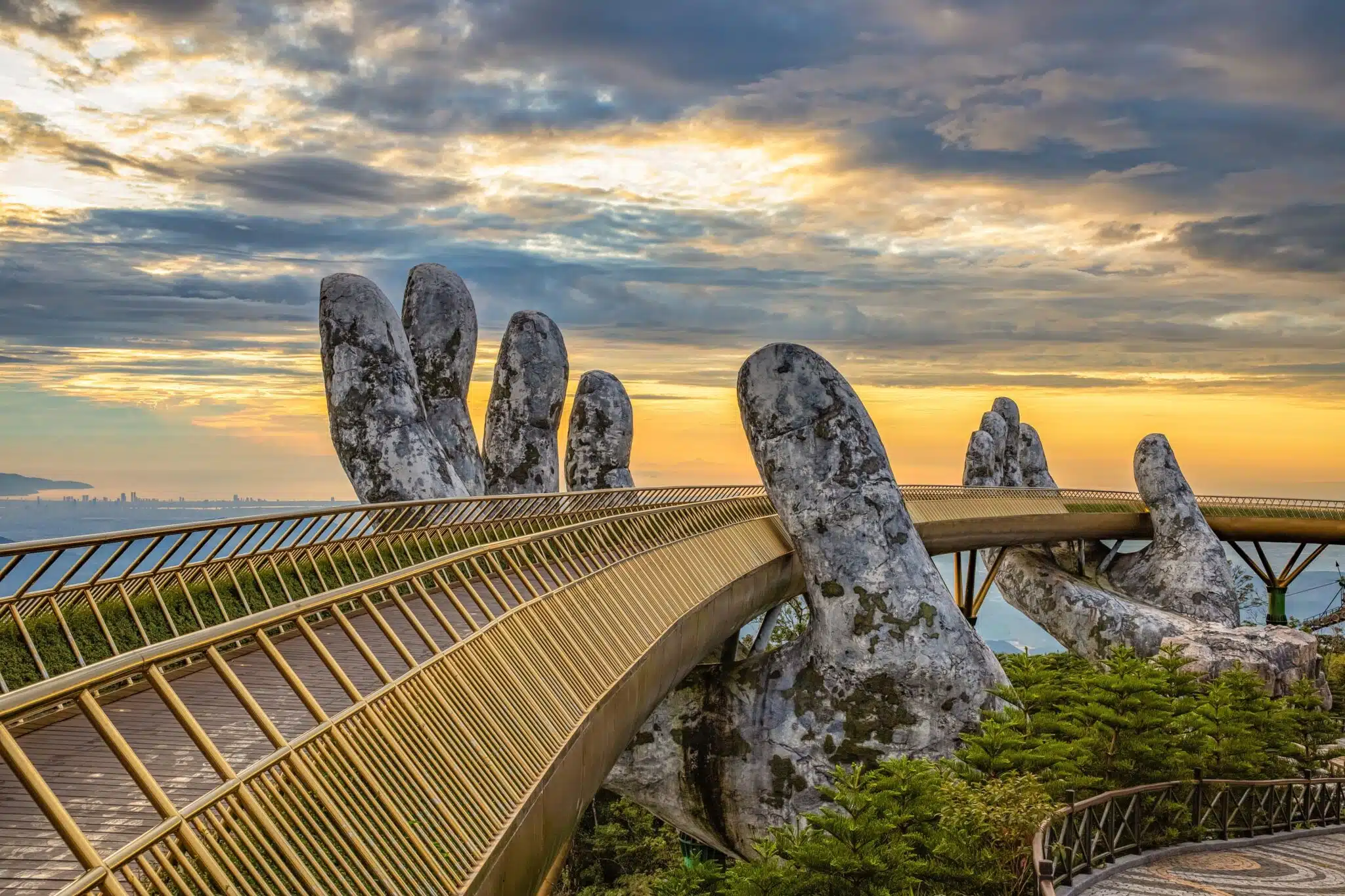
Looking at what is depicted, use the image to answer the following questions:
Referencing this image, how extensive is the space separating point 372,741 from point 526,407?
21.8 metres

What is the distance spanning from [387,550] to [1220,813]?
1242cm

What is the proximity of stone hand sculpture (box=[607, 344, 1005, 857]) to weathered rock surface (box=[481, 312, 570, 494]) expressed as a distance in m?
9.02

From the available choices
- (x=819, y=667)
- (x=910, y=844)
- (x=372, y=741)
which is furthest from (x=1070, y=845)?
(x=372, y=741)

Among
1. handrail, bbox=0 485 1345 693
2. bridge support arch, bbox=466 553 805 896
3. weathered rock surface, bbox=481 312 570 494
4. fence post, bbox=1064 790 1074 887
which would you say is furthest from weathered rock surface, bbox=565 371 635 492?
fence post, bbox=1064 790 1074 887

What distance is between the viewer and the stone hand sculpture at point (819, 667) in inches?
700

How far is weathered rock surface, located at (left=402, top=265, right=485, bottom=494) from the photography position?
26109 mm

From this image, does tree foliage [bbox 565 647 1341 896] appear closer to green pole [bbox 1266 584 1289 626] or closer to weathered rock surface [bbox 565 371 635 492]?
weathered rock surface [bbox 565 371 635 492]

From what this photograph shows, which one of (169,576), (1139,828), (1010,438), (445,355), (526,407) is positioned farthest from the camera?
(1010,438)

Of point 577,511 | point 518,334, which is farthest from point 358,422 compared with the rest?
point 518,334

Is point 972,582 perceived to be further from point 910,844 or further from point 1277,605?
point 910,844

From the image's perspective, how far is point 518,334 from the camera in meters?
27.9

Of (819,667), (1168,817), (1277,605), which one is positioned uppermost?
(819,667)

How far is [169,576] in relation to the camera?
12492 millimetres

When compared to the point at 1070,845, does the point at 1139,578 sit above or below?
above
